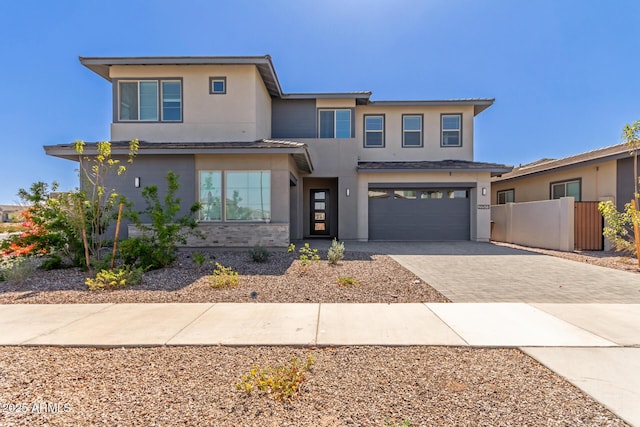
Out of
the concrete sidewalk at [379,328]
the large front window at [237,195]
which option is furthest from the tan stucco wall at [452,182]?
the concrete sidewalk at [379,328]

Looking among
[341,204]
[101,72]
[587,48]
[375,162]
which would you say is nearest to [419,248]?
[341,204]

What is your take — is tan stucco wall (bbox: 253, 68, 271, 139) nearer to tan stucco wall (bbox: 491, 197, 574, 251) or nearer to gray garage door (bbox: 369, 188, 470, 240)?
gray garage door (bbox: 369, 188, 470, 240)

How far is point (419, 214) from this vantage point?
15.3 meters

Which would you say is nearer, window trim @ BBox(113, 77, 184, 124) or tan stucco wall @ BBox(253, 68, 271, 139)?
window trim @ BBox(113, 77, 184, 124)

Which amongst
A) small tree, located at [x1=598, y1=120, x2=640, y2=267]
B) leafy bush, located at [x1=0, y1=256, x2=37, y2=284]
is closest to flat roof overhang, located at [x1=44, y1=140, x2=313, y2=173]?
leafy bush, located at [x1=0, y1=256, x2=37, y2=284]

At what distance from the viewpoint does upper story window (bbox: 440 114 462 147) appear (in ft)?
53.0

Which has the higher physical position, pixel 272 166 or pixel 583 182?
pixel 272 166

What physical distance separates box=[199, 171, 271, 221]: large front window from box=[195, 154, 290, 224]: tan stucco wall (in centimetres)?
17

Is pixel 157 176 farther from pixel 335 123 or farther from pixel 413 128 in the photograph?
pixel 413 128

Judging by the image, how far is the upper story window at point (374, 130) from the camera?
16281 mm

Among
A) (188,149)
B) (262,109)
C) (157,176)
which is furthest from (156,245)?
(262,109)

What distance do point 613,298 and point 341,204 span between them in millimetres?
10447

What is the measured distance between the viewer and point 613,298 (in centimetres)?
580

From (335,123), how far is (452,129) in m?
5.97
